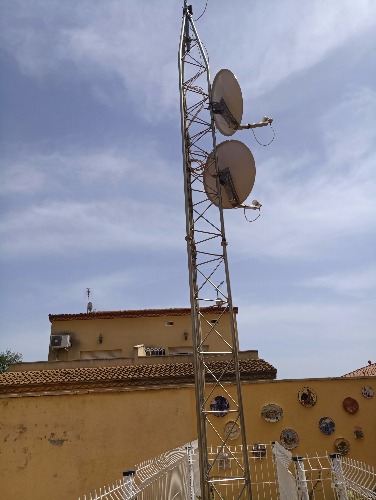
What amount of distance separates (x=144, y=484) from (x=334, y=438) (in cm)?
801

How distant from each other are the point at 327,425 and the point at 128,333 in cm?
1336

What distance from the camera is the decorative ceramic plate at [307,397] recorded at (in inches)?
519

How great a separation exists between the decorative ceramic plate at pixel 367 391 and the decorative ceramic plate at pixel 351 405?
1.25ft

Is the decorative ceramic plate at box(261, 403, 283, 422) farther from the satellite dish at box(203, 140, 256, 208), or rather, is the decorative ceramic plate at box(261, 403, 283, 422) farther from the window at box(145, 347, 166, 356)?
the window at box(145, 347, 166, 356)

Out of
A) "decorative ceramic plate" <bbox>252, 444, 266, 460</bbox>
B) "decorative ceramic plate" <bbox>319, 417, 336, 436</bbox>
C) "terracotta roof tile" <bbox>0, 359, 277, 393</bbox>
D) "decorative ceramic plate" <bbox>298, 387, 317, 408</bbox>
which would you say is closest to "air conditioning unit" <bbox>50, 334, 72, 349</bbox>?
"terracotta roof tile" <bbox>0, 359, 277, 393</bbox>

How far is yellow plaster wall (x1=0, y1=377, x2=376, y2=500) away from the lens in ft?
39.7

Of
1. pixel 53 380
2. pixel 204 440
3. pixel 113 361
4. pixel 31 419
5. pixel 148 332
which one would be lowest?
pixel 204 440

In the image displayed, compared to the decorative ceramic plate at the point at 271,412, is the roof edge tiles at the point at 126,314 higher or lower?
higher

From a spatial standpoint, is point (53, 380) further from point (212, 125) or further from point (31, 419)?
point (212, 125)

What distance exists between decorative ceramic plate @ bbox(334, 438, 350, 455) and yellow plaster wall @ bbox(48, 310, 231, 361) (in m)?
10.8

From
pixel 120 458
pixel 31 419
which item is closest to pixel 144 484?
pixel 120 458

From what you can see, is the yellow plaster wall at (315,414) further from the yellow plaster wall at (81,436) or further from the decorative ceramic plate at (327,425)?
the yellow plaster wall at (81,436)

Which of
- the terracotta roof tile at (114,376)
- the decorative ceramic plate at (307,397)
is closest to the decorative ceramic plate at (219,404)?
the terracotta roof tile at (114,376)

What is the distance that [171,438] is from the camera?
12727 millimetres
